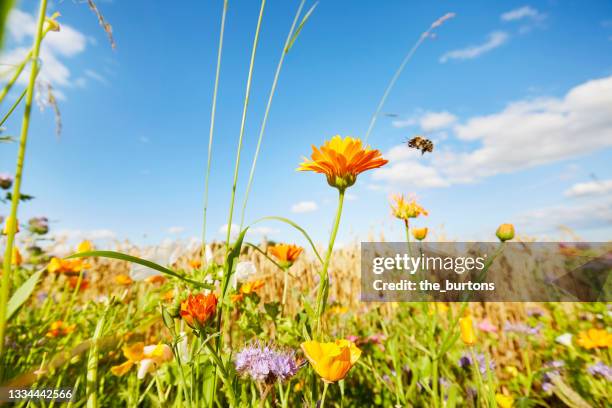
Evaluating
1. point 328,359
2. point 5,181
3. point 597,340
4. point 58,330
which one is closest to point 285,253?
point 328,359

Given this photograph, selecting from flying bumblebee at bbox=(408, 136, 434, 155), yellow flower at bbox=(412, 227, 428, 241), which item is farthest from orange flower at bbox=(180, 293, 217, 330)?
flying bumblebee at bbox=(408, 136, 434, 155)

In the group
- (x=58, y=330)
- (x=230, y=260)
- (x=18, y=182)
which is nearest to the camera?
(x=18, y=182)

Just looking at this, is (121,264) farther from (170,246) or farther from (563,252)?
(563,252)

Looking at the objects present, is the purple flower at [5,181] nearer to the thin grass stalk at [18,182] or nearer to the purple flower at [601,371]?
the thin grass stalk at [18,182]

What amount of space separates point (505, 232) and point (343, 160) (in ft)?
2.63

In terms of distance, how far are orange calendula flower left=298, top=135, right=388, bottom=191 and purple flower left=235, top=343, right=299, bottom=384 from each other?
468 millimetres

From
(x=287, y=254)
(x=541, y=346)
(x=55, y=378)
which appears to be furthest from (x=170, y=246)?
(x=541, y=346)

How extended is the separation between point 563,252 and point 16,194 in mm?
4230

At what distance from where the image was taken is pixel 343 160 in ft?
2.83

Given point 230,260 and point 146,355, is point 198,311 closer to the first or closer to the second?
point 230,260

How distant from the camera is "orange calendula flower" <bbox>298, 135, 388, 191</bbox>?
854 mm

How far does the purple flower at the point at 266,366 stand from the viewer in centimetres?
87

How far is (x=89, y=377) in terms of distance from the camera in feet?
2.77

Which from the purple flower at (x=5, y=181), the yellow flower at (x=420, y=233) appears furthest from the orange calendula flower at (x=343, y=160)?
the purple flower at (x=5, y=181)
